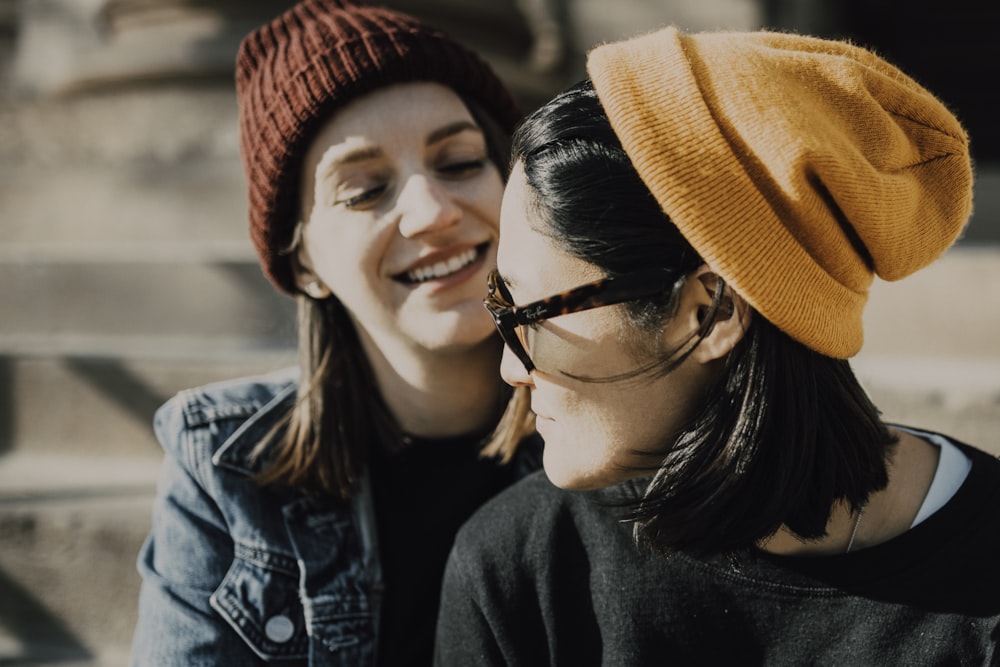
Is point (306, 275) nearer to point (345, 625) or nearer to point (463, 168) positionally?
point (463, 168)

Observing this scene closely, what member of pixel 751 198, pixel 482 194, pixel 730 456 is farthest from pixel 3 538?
pixel 751 198

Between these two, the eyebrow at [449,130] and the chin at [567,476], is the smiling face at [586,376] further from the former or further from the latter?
the eyebrow at [449,130]

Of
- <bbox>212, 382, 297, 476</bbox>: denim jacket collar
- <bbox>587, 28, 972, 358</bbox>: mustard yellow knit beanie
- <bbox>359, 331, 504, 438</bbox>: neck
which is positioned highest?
<bbox>587, 28, 972, 358</bbox>: mustard yellow knit beanie

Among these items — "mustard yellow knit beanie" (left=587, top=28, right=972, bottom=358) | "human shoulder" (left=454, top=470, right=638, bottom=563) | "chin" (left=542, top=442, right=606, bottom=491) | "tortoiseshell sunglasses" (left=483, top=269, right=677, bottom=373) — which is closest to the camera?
"mustard yellow knit beanie" (left=587, top=28, right=972, bottom=358)

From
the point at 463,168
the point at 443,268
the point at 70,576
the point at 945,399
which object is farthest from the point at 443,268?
the point at 70,576

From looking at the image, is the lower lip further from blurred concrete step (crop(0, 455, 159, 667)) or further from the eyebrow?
blurred concrete step (crop(0, 455, 159, 667))

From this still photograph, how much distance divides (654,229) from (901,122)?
0.44 m

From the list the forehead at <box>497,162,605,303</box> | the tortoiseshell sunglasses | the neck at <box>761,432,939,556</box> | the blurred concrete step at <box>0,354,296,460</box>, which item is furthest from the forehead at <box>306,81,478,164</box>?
the blurred concrete step at <box>0,354,296,460</box>

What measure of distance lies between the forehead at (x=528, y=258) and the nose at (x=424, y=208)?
0.45m

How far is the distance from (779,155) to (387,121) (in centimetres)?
107

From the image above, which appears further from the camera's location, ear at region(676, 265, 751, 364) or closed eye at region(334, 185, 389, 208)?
closed eye at region(334, 185, 389, 208)

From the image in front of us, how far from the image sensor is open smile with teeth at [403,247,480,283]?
2143 millimetres

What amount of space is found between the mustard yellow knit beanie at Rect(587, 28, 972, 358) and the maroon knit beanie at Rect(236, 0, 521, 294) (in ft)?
2.65

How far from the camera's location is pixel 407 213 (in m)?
2.09
